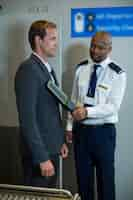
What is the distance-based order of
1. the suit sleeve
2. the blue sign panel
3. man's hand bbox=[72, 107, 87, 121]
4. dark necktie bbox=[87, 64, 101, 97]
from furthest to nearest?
the blue sign panel → dark necktie bbox=[87, 64, 101, 97] → man's hand bbox=[72, 107, 87, 121] → the suit sleeve

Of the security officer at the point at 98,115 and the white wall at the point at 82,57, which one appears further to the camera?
the white wall at the point at 82,57

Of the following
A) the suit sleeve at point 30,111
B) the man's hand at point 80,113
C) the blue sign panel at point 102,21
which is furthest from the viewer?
the blue sign panel at point 102,21

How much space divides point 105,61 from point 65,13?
0.65m

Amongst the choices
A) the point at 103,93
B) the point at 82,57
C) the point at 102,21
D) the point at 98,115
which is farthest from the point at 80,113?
the point at 102,21

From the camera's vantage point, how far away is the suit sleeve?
70.4 inches

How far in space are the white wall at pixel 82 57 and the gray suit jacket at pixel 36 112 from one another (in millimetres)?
846

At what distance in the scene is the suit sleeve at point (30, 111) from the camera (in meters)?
1.79

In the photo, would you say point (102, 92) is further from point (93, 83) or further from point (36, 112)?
point (36, 112)

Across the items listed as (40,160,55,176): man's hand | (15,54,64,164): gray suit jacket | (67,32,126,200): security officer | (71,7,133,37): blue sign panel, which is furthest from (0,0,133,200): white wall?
(40,160,55,176): man's hand

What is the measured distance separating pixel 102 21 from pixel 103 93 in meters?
0.71

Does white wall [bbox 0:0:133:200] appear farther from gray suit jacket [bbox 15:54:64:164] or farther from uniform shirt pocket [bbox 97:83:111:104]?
gray suit jacket [bbox 15:54:64:164]

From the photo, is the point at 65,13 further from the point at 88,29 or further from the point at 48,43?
the point at 48,43

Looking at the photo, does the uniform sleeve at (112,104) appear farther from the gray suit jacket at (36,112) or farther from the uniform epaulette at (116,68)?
the gray suit jacket at (36,112)

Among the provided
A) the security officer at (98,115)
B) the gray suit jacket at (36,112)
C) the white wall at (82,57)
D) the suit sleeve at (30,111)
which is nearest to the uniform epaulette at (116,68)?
the security officer at (98,115)
